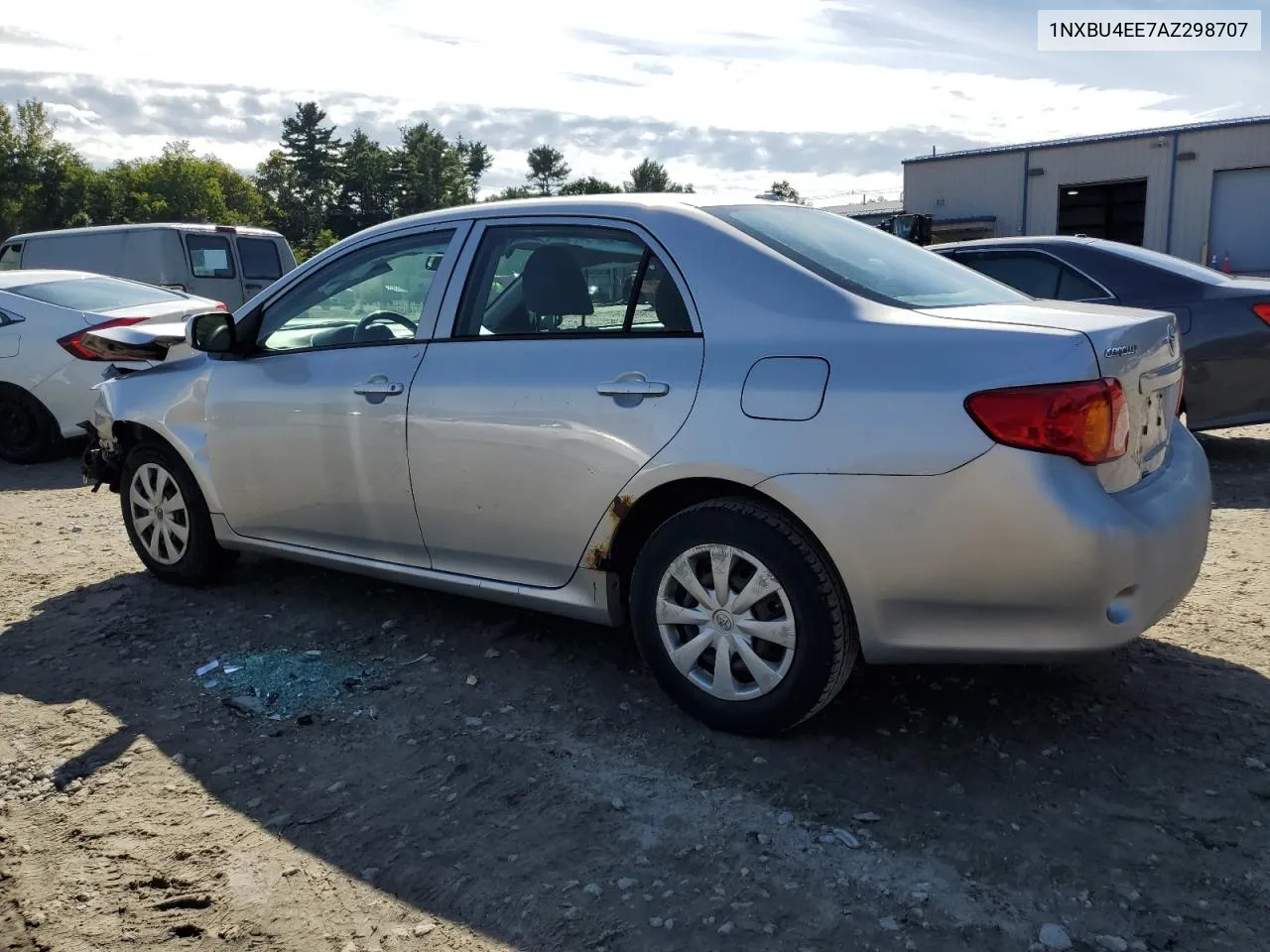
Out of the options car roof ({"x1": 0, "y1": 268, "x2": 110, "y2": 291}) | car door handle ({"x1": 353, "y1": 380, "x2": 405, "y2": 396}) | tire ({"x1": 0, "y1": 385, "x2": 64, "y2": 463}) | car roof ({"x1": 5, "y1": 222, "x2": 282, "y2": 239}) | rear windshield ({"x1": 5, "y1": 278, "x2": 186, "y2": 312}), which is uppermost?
car roof ({"x1": 5, "y1": 222, "x2": 282, "y2": 239})

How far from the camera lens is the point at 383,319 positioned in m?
Answer: 4.21

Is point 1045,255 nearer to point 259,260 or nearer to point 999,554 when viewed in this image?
point 999,554

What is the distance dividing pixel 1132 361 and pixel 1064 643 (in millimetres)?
810

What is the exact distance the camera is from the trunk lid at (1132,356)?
9.51 ft

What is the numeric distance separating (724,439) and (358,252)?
6.58ft

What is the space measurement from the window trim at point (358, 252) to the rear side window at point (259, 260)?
30.6ft

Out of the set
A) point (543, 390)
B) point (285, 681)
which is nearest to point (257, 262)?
point (285, 681)

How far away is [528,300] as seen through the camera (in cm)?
383

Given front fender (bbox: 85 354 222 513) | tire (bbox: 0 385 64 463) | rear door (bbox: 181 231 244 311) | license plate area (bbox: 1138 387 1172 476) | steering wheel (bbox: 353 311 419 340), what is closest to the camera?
license plate area (bbox: 1138 387 1172 476)

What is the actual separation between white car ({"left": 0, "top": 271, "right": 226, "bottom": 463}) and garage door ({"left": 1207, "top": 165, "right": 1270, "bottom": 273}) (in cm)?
2596

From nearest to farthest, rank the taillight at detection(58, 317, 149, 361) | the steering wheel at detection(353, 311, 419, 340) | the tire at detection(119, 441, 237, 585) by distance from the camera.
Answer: the steering wheel at detection(353, 311, 419, 340) → the tire at detection(119, 441, 237, 585) → the taillight at detection(58, 317, 149, 361)

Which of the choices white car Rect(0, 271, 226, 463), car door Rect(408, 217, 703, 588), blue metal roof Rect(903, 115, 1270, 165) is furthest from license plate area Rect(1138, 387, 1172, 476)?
blue metal roof Rect(903, 115, 1270, 165)

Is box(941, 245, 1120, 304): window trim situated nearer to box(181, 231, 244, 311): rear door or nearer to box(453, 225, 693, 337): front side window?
box(453, 225, 693, 337): front side window

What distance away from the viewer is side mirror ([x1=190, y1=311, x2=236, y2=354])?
4.52 meters
